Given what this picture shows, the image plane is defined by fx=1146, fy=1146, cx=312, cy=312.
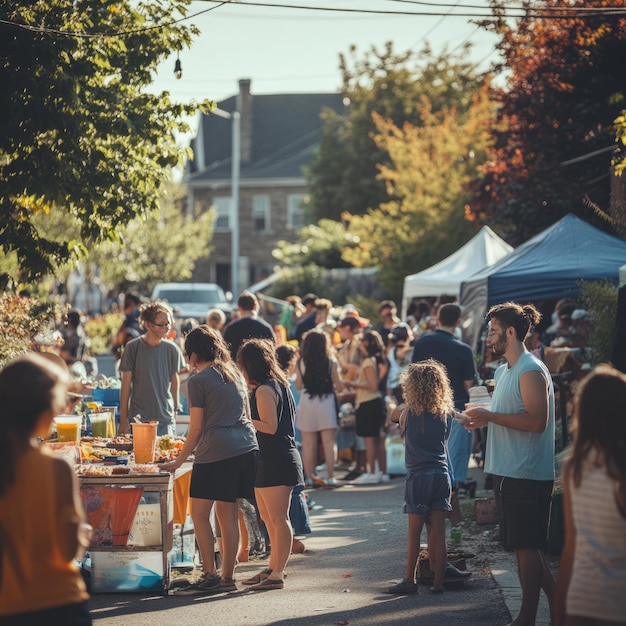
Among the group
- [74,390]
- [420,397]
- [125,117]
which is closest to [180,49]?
[125,117]

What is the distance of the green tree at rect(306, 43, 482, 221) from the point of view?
144ft

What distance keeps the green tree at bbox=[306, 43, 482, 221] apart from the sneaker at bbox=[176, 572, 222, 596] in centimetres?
3509

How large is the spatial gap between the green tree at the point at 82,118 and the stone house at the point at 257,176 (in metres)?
39.6

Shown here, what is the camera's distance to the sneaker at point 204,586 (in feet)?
26.9

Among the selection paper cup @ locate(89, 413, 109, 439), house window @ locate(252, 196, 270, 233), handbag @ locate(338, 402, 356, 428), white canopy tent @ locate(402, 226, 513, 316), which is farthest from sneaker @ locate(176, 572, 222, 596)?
house window @ locate(252, 196, 270, 233)

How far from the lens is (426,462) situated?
26.7ft

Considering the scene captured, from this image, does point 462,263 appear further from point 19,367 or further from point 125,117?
point 19,367

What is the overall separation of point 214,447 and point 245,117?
1995 inches

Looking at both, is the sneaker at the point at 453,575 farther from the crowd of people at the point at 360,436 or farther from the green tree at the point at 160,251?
the green tree at the point at 160,251

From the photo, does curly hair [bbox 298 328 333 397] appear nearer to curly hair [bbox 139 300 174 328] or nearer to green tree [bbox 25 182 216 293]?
curly hair [bbox 139 300 174 328]

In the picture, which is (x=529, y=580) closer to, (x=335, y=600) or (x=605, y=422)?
(x=335, y=600)

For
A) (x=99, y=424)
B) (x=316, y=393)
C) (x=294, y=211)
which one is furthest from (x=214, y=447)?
(x=294, y=211)

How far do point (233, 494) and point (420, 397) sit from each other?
1.49 metres

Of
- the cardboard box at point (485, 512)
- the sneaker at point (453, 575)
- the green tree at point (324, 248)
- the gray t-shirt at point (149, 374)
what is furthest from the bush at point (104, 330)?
the sneaker at point (453, 575)
